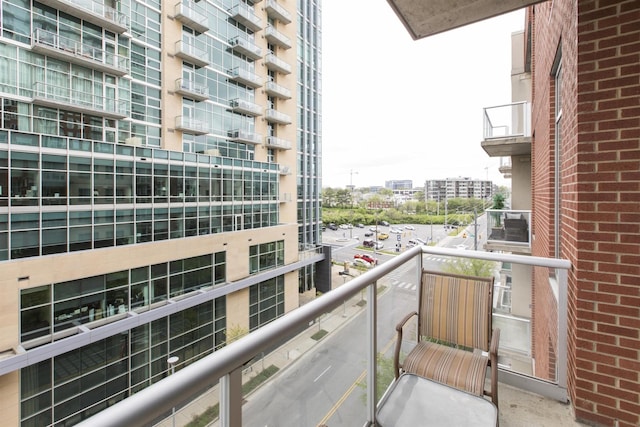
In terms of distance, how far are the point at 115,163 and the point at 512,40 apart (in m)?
16.2

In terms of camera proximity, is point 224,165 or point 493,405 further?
point 224,165

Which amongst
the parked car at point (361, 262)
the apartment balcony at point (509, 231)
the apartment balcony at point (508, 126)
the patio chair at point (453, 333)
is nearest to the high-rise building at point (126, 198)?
the parked car at point (361, 262)

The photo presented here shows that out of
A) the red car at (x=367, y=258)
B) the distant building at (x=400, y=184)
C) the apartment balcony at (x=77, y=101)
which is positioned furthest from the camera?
the distant building at (x=400, y=184)

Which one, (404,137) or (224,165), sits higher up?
(404,137)

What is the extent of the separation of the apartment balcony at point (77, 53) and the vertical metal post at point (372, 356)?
51.6 feet

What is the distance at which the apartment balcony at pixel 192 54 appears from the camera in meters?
15.9

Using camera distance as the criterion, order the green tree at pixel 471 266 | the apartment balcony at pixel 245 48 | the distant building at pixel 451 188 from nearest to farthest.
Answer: the green tree at pixel 471 266
the apartment balcony at pixel 245 48
the distant building at pixel 451 188

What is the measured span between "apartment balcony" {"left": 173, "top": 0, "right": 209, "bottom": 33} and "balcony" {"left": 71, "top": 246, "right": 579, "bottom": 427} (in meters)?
19.3

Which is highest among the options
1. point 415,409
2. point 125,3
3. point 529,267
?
point 125,3

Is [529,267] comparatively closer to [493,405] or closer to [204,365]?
[493,405]

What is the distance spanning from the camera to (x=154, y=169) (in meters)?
14.0

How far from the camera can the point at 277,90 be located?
72.6ft

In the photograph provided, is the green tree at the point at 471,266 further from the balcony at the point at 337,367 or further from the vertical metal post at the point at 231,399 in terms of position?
the vertical metal post at the point at 231,399

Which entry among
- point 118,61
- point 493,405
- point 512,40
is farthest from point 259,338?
point 118,61
